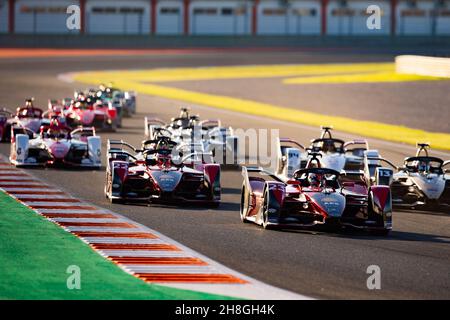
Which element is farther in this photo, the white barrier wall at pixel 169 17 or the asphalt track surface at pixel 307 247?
the white barrier wall at pixel 169 17

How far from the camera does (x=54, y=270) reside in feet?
53.9

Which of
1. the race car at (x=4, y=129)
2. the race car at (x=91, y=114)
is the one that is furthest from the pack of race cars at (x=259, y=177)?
the race car at (x=91, y=114)

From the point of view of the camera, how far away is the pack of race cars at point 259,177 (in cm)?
2050

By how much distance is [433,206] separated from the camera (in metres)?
23.7

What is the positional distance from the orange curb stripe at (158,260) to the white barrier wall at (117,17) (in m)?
84.3

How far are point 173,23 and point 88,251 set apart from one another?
87121 millimetres

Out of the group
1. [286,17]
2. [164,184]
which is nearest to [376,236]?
[164,184]

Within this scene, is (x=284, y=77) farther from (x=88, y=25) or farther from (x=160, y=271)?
(x=160, y=271)

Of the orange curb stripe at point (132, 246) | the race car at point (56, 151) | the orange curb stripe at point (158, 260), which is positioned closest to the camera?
the orange curb stripe at point (158, 260)

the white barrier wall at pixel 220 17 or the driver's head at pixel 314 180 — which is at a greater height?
the white barrier wall at pixel 220 17

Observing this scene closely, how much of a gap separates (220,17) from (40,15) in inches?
630

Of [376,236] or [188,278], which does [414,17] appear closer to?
[376,236]

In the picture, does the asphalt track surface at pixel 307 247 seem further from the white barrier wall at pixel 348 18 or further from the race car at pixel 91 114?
the white barrier wall at pixel 348 18

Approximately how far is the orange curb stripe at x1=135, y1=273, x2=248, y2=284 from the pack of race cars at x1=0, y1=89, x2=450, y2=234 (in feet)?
13.4
